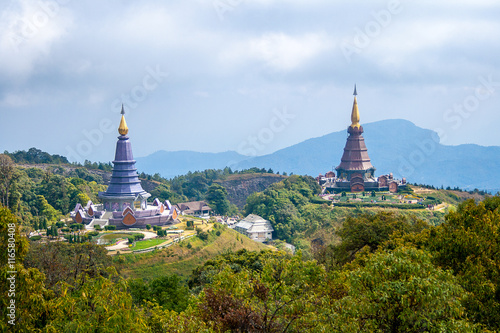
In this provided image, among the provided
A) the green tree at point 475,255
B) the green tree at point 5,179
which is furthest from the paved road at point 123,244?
the green tree at point 475,255

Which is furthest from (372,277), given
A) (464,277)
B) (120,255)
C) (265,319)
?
(120,255)

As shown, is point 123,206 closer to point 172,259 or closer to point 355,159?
point 172,259

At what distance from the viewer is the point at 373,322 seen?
953cm

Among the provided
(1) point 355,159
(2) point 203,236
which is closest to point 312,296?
(2) point 203,236

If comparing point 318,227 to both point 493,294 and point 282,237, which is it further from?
point 493,294

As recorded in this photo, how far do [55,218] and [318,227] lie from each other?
82.0 feet

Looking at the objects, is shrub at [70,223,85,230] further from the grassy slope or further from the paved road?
the grassy slope

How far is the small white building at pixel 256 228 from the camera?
51.7 m

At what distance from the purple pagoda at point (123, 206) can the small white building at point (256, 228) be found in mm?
9314

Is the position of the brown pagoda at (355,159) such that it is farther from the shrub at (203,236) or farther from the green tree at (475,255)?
the green tree at (475,255)

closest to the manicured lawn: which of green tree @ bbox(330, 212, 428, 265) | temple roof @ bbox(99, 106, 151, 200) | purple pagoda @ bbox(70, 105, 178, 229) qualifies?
purple pagoda @ bbox(70, 105, 178, 229)

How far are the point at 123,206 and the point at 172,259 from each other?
10055 mm

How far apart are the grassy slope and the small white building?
8741 millimetres

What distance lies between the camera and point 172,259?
1391 inches
